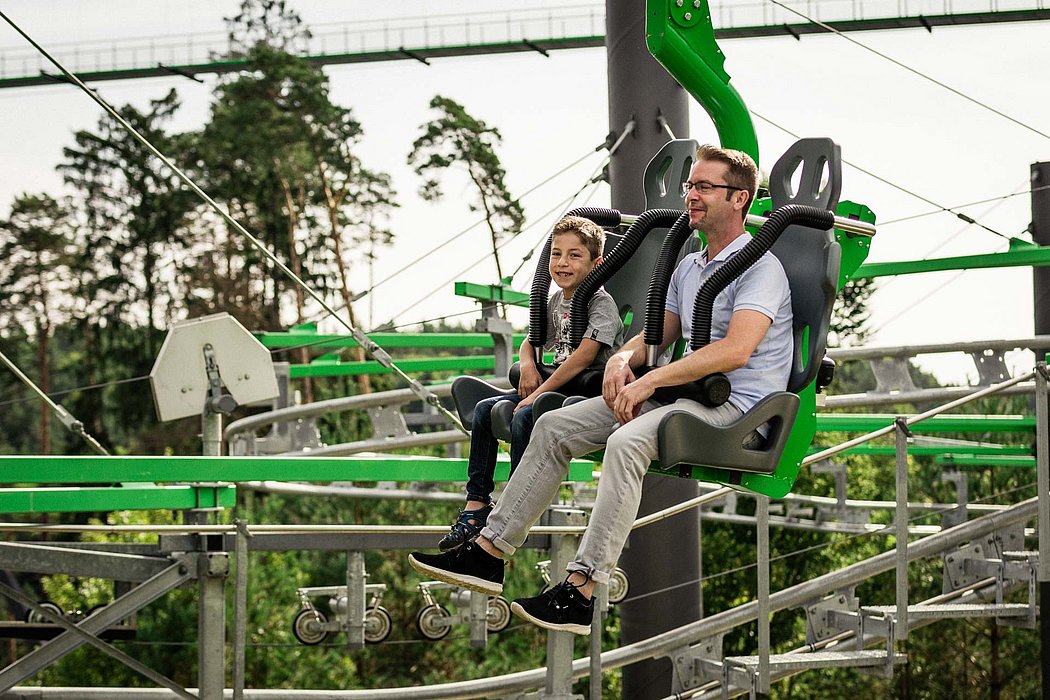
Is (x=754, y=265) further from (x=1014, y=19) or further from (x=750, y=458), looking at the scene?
(x=1014, y=19)

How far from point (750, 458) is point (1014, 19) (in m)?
13.0

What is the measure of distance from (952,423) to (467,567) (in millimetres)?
6275

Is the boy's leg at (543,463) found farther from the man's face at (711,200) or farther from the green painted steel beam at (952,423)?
the green painted steel beam at (952,423)

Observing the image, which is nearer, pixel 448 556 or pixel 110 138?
pixel 448 556

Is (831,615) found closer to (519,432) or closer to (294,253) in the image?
(519,432)

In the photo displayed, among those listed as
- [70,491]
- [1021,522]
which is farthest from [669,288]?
[1021,522]

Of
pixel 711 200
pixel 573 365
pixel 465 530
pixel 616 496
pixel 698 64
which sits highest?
pixel 698 64

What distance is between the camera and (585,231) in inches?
156

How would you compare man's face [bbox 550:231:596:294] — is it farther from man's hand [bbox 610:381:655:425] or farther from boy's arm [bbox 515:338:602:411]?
man's hand [bbox 610:381:655:425]

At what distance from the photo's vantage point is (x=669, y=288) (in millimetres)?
3811

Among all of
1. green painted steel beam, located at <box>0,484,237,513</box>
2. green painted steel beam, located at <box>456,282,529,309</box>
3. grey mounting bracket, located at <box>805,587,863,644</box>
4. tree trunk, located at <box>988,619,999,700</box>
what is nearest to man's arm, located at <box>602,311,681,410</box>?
green painted steel beam, located at <box>0,484,237,513</box>

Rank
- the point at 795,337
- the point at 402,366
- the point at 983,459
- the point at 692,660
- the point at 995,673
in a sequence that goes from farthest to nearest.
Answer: the point at 995,673, the point at 402,366, the point at 983,459, the point at 692,660, the point at 795,337

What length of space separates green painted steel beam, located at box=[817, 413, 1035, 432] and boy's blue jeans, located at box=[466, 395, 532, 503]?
5.11 metres

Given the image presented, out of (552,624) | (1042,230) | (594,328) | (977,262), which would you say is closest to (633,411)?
(594,328)
